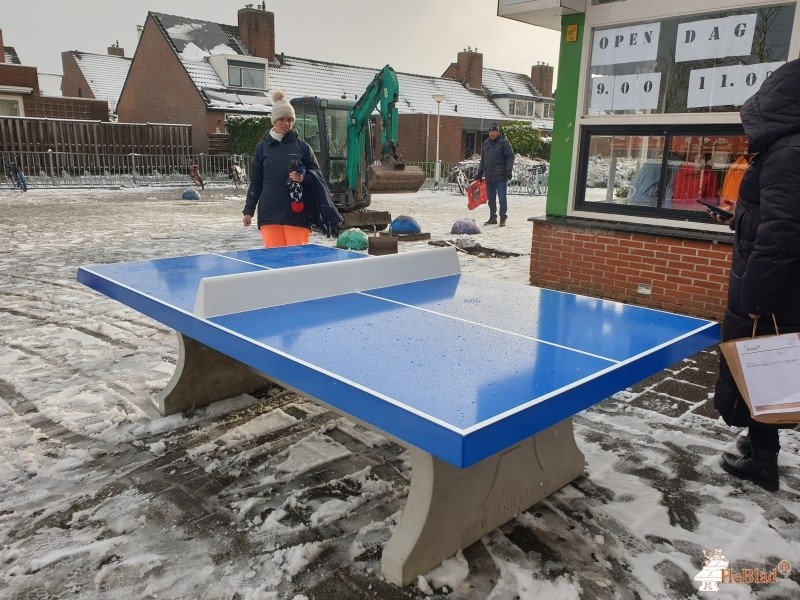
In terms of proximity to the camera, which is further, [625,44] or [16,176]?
[16,176]

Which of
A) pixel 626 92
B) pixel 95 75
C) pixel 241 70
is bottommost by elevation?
pixel 626 92

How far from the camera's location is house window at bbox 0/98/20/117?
27609mm

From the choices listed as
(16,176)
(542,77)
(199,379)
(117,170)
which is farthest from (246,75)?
(199,379)

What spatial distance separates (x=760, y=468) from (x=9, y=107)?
32749 millimetres

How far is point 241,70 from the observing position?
1175 inches

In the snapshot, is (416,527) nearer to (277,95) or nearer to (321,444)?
(321,444)

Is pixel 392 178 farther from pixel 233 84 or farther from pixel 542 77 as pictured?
pixel 542 77

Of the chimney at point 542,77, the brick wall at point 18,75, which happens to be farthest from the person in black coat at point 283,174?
the chimney at point 542,77

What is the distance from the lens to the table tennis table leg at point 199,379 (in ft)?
12.5

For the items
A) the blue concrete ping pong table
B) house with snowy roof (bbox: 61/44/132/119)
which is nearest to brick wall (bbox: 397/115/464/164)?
house with snowy roof (bbox: 61/44/132/119)

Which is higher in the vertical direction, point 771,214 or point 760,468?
point 771,214

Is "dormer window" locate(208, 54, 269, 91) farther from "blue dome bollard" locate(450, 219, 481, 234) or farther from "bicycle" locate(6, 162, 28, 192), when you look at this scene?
"blue dome bollard" locate(450, 219, 481, 234)

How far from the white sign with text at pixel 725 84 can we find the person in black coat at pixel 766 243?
9.56 ft

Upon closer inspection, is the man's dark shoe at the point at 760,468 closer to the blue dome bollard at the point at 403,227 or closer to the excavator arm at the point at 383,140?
the blue dome bollard at the point at 403,227
